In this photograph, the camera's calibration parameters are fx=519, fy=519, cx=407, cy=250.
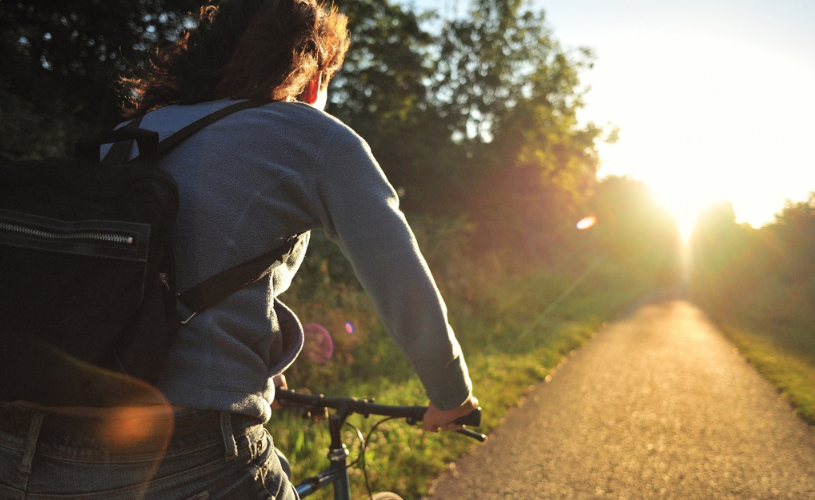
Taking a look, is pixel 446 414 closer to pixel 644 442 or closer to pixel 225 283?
pixel 225 283

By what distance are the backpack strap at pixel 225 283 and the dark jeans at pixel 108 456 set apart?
0.22 metres

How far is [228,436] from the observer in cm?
109

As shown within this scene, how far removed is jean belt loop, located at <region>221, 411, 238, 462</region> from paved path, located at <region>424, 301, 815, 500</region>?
294 centimetres

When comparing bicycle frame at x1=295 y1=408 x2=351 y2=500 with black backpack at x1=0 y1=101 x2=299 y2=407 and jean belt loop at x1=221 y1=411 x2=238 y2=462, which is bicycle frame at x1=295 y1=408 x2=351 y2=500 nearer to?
jean belt loop at x1=221 y1=411 x2=238 y2=462

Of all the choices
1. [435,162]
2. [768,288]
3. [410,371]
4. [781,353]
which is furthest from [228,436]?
[768,288]

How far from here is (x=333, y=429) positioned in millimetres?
1909

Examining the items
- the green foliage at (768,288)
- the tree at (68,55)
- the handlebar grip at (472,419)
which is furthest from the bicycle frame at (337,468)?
the green foliage at (768,288)

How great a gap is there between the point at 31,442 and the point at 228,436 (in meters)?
0.35

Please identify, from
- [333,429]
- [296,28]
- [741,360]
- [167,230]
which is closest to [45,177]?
[167,230]

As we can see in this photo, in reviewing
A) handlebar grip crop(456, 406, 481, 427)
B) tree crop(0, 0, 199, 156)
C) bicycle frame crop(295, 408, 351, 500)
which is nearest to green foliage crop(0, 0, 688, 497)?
tree crop(0, 0, 199, 156)

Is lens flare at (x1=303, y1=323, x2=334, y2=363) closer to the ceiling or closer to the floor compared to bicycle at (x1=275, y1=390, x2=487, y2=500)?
closer to the floor

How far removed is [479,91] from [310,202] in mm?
22894

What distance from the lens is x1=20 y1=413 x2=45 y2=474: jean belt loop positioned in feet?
3.19

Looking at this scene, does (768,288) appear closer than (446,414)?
A: No
